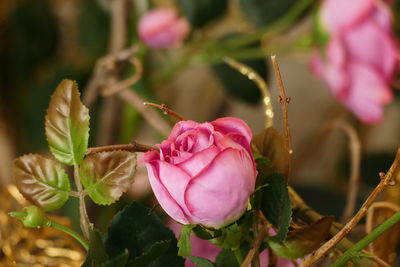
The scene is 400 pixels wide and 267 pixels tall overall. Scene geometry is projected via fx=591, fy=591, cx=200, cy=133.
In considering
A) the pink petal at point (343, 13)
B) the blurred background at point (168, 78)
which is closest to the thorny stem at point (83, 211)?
the blurred background at point (168, 78)

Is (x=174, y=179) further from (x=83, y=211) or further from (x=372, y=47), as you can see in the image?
(x=372, y=47)

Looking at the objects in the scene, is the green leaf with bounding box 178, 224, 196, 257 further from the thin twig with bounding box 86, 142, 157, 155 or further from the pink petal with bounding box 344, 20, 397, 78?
the pink petal with bounding box 344, 20, 397, 78

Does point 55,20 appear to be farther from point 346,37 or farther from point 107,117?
point 346,37

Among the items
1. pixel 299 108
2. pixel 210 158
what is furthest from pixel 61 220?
pixel 299 108

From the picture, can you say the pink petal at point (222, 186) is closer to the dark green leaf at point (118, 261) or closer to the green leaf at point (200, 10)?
the dark green leaf at point (118, 261)

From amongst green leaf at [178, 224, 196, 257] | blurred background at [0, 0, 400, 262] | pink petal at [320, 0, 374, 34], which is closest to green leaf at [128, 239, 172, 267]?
green leaf at [178, 224, 196, 257]

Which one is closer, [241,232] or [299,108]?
[241,232]
